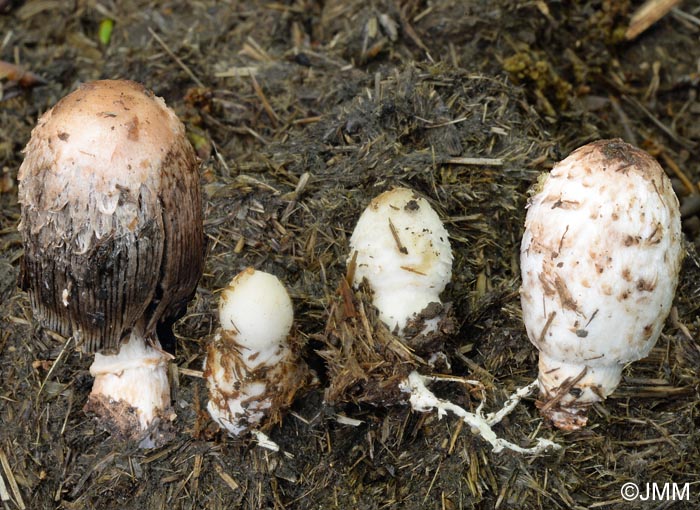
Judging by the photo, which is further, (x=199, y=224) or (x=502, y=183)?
(x=502, y=183)

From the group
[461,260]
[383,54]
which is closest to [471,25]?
[383,54]

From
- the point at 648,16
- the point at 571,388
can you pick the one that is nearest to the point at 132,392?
the point at 571,388

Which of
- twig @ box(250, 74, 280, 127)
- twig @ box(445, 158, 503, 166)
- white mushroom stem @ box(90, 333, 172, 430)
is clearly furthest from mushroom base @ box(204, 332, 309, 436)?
twig @ box(250, 74, 280, 127)

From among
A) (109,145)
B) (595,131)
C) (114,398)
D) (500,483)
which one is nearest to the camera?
(109,145)

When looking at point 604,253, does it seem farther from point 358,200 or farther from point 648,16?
point 648,16

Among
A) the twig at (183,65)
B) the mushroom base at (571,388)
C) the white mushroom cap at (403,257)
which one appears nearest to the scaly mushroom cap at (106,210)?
the white mushroom cap at (403,257)

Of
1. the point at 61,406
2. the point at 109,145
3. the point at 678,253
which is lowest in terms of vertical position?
the point at 61,406

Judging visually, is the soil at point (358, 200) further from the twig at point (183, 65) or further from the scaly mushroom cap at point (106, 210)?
the scaly mushroom cap at point (106, 210)

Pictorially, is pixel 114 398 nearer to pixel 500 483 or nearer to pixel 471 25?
pixel 500 483
